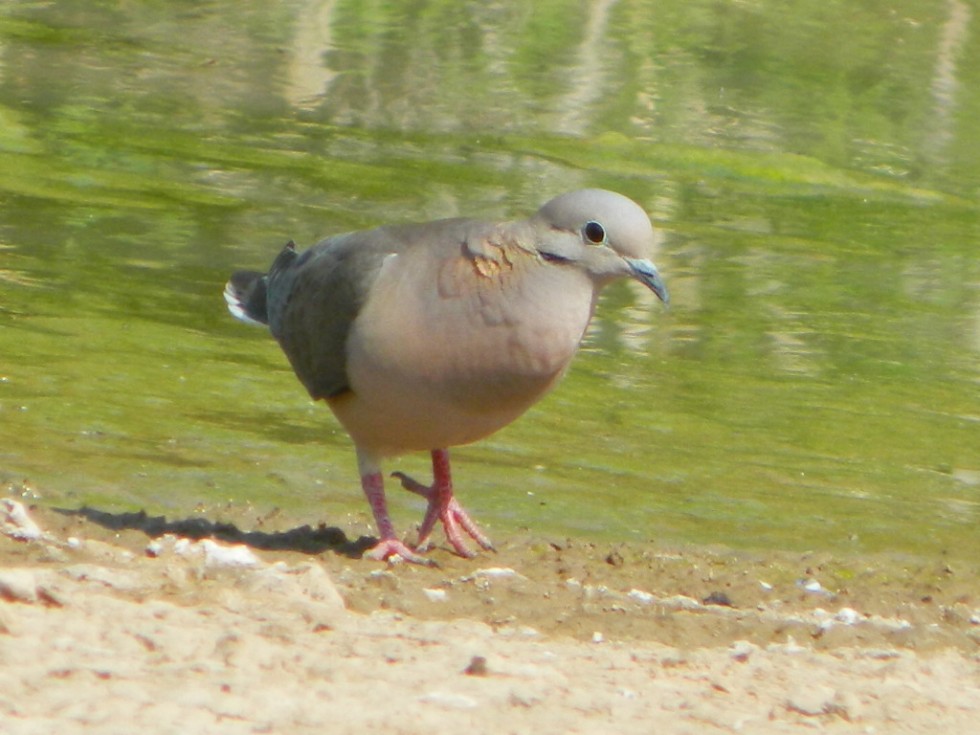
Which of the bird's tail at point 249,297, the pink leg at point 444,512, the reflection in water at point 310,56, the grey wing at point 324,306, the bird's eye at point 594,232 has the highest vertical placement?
the bird's eye at point 594,232

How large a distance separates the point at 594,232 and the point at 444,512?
4.13 ft

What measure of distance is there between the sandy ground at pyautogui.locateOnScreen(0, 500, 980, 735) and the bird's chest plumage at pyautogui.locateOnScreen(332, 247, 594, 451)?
1.78 feet

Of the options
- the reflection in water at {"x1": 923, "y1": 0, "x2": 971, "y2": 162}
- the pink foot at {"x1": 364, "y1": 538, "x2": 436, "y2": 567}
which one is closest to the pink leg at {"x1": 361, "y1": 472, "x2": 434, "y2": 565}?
the pink foot at {"x1": 364, "y1": 538, "x2": 436, "y2": 567}

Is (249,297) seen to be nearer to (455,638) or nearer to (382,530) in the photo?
(382,530)

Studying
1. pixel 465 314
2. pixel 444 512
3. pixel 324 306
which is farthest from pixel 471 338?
pixel 444 512

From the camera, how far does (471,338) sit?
5777 millimetres

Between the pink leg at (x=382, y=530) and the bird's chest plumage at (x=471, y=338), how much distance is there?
17.0 inches

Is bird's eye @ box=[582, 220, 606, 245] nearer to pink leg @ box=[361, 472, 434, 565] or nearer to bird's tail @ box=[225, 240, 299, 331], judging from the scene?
pink leg @ box=[361, 472, 434, 565]

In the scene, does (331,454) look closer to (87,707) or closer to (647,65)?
(87,707)

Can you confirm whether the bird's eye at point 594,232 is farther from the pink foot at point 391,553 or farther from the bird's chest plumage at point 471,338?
the pink foot at point 391,553

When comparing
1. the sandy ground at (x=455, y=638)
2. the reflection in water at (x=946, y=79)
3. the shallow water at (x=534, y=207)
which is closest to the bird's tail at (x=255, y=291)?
the shallow water at (x=534, y=207)

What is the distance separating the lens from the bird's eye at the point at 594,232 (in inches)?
231

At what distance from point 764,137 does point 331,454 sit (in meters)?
9.44

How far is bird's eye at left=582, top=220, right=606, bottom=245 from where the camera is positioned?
5.87 metres
